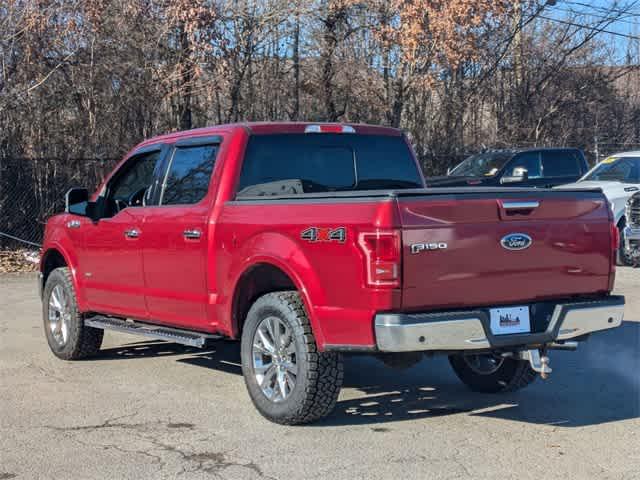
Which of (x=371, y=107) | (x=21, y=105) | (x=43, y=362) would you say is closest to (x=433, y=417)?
(x=43, y=362)

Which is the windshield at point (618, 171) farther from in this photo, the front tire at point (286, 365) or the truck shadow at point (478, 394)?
the front tire at point (286, 365)

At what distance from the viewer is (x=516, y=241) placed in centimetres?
589

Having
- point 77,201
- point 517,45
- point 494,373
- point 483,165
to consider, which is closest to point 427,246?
point 494,373

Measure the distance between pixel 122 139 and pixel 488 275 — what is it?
14.3 metres

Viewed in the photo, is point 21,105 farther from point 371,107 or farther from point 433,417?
point 433,417

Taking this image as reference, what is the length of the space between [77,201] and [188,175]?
1646 millimetres

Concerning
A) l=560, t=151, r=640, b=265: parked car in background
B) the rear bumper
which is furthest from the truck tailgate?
l=560, t=151, r=640, b=265: parked car in background

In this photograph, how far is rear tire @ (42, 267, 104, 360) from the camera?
338 inches

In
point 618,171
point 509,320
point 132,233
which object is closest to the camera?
point 509,320

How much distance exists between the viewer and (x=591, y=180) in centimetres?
1706

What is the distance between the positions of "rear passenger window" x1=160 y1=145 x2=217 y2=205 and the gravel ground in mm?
1484

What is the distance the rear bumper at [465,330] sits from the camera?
548 cm

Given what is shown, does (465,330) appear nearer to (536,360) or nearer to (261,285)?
(536,360)

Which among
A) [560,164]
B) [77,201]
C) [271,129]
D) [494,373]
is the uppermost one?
[271,129]
